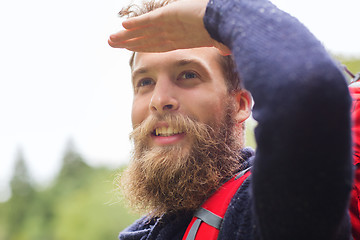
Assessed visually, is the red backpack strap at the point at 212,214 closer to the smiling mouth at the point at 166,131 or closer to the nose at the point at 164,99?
the smiling mouth at the point at 166,131

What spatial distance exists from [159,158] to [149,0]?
1092 mm

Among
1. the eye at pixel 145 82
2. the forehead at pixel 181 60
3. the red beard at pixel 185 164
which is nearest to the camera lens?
the red beard at pixel 185 164

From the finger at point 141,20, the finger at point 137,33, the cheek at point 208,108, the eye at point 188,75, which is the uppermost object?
the finger at point 141,20

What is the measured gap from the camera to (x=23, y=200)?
43.8 m

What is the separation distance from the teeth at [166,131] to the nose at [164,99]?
0.10 m

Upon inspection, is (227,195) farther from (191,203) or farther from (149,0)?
(149,0)

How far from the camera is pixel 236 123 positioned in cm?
212

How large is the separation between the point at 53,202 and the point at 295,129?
4464 centimetres

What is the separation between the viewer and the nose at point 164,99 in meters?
1.85

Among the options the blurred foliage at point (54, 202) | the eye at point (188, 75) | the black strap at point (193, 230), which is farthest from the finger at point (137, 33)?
the blurred foliage at point (54, 202)

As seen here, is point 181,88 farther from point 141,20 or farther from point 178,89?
point 141,20

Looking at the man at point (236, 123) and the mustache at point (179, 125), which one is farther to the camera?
the mustache at point (179, 125)

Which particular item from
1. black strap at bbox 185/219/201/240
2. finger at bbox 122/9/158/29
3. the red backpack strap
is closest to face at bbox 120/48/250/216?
the red backpack strap

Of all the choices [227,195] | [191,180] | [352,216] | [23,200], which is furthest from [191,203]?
[23,200]
